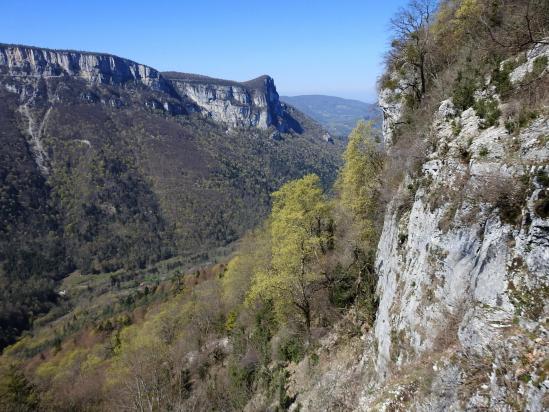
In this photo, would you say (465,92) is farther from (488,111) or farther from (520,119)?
(520,119)

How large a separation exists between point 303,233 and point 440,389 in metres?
15.9

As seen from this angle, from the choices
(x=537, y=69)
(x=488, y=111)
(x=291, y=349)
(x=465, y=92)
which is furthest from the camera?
(x=291, y=349)

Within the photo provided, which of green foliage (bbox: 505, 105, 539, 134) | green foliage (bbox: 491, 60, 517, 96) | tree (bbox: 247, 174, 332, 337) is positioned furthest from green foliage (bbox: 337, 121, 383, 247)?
green foliage (bbox: 505, 105, 539, 134)

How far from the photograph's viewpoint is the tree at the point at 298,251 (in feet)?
80.1

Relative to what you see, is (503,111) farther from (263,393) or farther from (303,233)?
(263,393)

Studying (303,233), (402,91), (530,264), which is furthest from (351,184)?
(530,264)

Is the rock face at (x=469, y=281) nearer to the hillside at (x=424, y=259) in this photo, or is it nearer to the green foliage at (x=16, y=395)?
the hillside at (x=424, y=259)

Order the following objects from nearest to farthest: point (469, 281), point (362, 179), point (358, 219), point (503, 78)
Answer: point (469, 281), point (503, 78), point (358, 219), point (362, 179)

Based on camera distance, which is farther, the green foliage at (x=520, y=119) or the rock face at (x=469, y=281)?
the green foliage at (x=520, y=119)

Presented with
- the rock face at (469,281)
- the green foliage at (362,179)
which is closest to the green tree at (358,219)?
the green foliage at (362,179)

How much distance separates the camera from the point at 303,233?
25.0 meters

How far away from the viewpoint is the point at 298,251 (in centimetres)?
2448

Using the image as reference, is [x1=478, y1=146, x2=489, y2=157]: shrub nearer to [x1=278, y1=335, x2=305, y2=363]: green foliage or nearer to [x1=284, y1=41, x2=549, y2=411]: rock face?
[x1=284, y1=41, x2=549, y2=411]: rock face

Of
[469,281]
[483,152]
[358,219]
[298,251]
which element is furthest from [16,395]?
[483,152]
